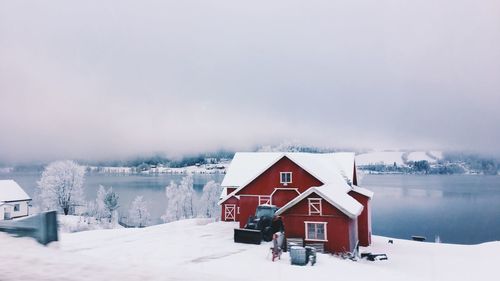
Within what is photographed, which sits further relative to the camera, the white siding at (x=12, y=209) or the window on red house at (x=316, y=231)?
the white siding at (x=12, y=209)

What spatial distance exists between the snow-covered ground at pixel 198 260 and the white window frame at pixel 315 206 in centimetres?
407

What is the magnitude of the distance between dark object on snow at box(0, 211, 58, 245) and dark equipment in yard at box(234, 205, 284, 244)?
1997 cm

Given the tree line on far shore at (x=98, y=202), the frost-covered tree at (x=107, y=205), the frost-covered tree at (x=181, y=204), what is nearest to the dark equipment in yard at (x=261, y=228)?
the tree line on far shore at (x=98, y=202)

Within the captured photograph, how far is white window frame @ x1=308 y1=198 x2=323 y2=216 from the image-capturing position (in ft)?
87.2

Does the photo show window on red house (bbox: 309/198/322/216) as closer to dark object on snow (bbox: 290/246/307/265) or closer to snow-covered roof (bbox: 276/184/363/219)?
snow-covered roof (bbox: 276/184/363/219)

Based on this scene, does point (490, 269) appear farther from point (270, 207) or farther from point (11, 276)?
point (11, 276)

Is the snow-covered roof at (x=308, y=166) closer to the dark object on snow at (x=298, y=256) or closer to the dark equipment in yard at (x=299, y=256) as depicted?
the dark equipment in yard at (x=299, y=256)

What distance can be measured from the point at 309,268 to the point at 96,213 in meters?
71.2

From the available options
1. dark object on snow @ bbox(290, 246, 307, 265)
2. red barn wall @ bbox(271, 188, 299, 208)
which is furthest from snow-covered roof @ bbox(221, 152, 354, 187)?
dark object on snow @ bbox(290, 246, 307, 265)

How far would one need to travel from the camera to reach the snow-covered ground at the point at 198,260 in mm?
5809

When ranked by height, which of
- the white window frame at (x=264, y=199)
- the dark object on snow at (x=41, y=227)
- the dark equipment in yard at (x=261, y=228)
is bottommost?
the dark equipment in yard at (x=261, y=228)

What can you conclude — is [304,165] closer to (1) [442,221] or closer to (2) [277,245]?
(2) [277,245]

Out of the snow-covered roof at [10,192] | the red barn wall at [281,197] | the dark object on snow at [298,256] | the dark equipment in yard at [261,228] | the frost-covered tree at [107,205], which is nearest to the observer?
the dark object on snow at [298,256]

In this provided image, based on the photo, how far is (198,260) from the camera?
65.7 feet
